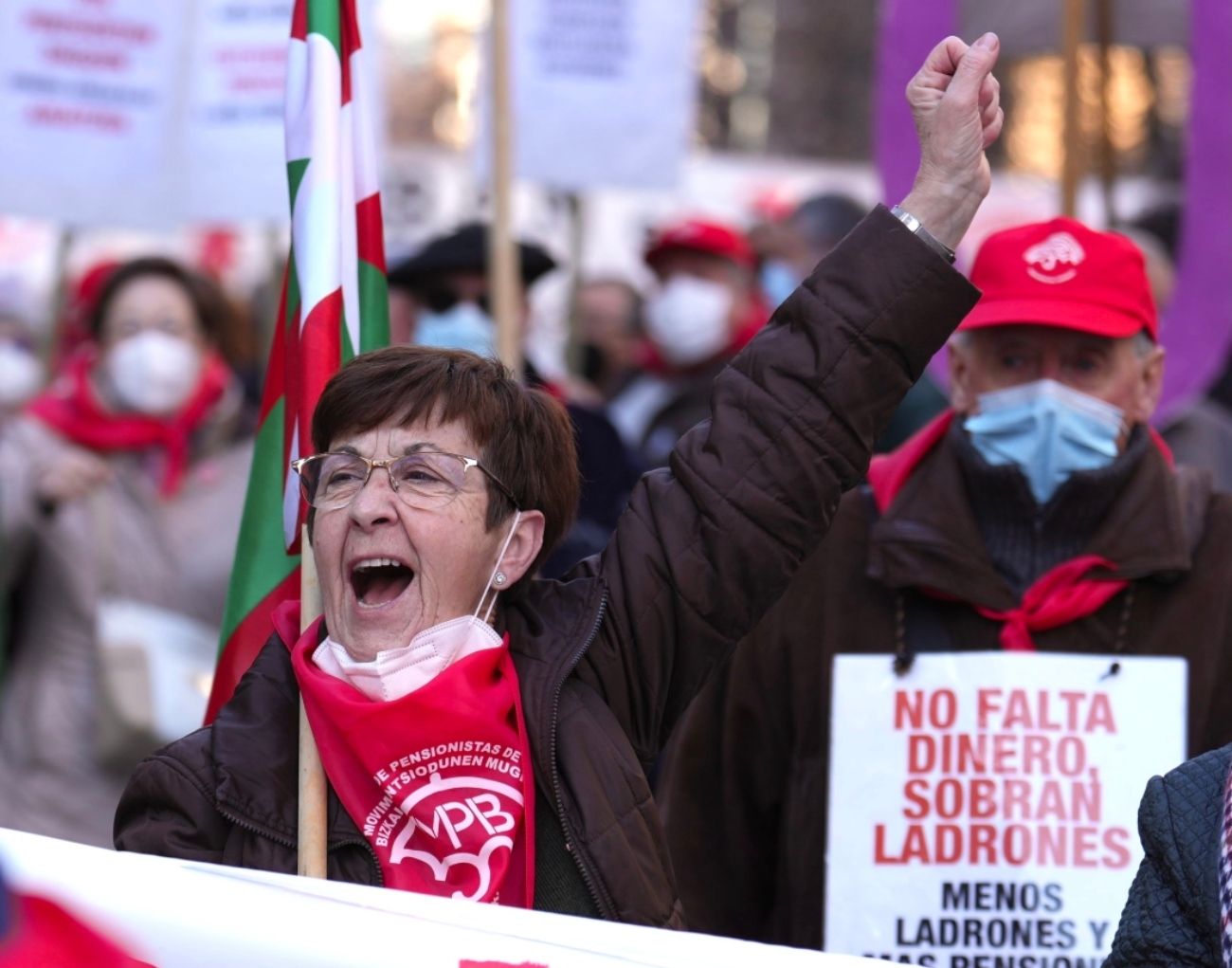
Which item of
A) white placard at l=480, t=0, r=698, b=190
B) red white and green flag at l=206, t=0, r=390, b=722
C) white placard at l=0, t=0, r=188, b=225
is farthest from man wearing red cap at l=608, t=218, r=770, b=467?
red white and green flag at l=206, t=0, r=390, b=722

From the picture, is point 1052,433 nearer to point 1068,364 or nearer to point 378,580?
point 1068,364

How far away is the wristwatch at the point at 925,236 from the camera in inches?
127

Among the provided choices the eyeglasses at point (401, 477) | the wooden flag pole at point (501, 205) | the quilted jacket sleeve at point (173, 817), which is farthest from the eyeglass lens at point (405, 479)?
the wooden flag pole at point (501, 205)

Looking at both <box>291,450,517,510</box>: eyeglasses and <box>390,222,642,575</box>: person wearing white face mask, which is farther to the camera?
<box>390,222,642,575</box>: person wearing white face mask

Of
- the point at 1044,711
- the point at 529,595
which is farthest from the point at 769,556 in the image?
the point at 1044,711

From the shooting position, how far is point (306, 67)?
3639 millimetres

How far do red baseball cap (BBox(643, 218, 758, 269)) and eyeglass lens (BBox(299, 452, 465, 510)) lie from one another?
14.6 feet

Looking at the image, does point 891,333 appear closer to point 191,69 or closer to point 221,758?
point 221,758

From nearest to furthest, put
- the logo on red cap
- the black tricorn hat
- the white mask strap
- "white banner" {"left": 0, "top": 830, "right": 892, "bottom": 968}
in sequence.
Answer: "white banner" {"left": 0, "top": 830, "right": 892, "bottom": 968}
the white mask strap
the logo on red cap
the black tricorn hat

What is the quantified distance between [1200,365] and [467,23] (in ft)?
104

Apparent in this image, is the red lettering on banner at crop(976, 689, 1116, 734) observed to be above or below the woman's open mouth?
above

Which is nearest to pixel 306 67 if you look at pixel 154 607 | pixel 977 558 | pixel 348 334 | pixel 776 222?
pixel 348 334

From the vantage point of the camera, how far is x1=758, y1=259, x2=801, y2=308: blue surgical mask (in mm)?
8422

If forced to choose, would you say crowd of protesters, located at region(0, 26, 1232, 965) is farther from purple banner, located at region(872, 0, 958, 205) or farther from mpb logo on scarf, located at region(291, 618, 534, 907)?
purple banner, located at region(872, 0, 958, 205)
